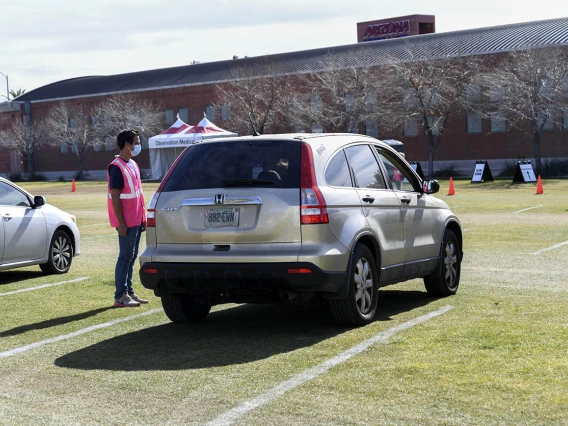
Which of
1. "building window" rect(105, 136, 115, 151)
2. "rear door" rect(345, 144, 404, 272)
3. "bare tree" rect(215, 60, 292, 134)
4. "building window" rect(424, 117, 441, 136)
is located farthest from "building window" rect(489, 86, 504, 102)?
"rear door" rect(345, 144, 404, 272)

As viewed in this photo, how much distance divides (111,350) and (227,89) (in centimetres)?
6647

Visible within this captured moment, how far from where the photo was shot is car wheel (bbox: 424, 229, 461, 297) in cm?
1037

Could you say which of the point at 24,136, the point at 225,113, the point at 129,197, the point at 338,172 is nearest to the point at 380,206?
the point at 338,172

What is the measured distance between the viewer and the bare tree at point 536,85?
52.7 m

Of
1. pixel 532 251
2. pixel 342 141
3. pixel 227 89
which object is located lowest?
pixel 532 251

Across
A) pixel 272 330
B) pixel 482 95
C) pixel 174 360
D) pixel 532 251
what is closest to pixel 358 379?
pixel 174 360

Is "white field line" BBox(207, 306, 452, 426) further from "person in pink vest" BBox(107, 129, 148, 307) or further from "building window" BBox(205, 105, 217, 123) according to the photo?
"building window" BBox(205, 105, 217, 123)

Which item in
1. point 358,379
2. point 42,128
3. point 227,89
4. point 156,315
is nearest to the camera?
→ point 358,379

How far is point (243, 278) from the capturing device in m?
7.96

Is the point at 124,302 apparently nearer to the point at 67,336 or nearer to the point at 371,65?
the point at 67,336

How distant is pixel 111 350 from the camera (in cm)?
788

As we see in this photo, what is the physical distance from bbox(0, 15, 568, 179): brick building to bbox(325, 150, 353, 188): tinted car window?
4806 cm

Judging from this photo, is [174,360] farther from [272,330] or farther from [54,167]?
[54,167]

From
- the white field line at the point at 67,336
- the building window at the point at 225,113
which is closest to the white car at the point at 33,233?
the white field line at the point at 67,336
